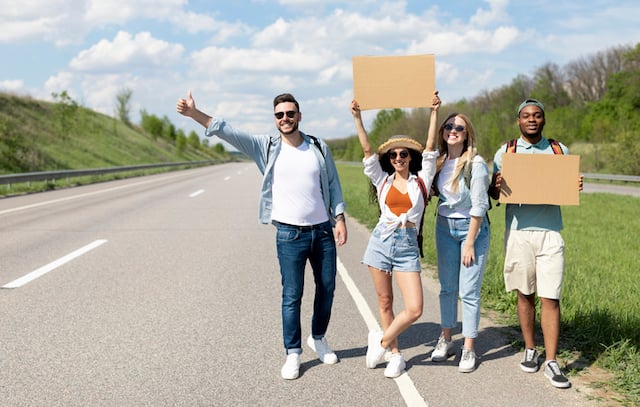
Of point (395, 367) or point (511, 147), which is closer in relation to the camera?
point (395, 367)

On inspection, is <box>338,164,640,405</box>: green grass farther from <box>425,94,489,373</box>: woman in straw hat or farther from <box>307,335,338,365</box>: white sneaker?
<box>307,335,338,365</box>: white sneaker

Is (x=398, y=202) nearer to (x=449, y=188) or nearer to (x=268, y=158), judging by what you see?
(x=449, y=188)

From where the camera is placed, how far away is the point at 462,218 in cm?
420

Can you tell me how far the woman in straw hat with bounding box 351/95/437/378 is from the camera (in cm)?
400

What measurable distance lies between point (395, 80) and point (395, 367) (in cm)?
200

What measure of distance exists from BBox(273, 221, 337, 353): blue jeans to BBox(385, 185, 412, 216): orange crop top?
0.52 m

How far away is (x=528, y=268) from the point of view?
4.09 meters

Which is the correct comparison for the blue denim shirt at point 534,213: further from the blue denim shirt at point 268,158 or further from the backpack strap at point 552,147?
the blue denim shirt at point 268,158

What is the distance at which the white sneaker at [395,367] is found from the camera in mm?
3973

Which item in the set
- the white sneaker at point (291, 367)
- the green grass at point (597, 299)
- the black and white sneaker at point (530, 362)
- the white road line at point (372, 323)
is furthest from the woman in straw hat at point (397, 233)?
the green grass at point (597, 299)

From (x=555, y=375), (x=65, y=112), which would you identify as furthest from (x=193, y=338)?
(x=65, y=112)

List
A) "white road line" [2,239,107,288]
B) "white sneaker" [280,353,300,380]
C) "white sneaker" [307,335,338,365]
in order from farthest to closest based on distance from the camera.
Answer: "white road line" [2,239,107,288] → "white sneaker" [307,335,338,365] → "white sneaker" [280,353,300,380]

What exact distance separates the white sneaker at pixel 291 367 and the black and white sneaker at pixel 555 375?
1717 millimetres

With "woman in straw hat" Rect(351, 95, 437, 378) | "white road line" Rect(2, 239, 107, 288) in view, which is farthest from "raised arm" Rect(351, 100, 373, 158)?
"white road line" Rect(2, 239, 107, 288)
